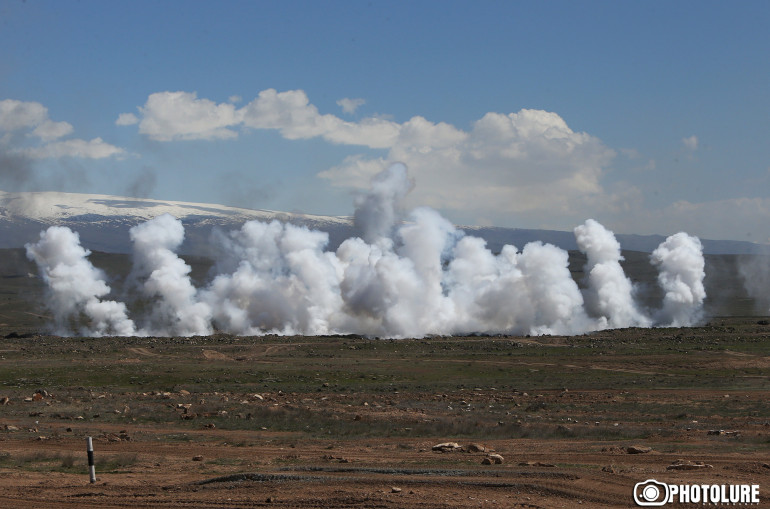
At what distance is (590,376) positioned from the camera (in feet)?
172

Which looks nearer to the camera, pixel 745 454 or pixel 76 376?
pixel 745 454

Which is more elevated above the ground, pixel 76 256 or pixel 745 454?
pixel 76 256

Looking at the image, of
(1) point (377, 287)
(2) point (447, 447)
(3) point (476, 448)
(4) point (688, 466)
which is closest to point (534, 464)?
(3) point (476, 448)

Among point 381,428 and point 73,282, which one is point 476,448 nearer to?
point 381,428

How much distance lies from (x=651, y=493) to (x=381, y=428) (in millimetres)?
14444

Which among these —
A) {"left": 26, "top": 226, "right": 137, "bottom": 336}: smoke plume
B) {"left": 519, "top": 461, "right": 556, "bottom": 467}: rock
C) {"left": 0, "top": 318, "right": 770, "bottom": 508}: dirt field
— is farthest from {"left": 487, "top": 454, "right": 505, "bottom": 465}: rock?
{"left": 26, "top": 226, "right": 137, "bottom": 336}: smoke plume

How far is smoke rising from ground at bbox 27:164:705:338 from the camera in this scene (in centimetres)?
9412

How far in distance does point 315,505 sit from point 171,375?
4067cm

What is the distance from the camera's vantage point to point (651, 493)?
16.4 meters

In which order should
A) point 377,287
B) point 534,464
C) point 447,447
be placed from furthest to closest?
point 377,287 < point 447,447 < point 534,464

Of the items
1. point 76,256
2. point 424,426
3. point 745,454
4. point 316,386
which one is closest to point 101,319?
point 76,256

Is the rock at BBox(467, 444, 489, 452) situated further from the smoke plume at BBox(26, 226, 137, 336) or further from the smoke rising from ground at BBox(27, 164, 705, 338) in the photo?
the smoke plume at BBox(26, 226, 137, 336)

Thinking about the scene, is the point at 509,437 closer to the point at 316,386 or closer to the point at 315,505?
the point at 315,505

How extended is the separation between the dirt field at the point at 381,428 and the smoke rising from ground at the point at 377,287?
2486 centimetres
